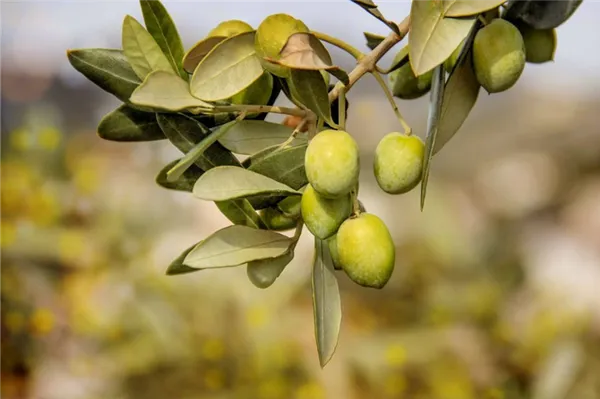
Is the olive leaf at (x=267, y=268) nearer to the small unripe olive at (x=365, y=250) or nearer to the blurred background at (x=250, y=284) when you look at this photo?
the small unripe olive at (x=365, y=250)

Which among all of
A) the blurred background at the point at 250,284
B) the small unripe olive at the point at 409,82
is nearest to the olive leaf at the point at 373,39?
the small unripe olive at the point at 409,82

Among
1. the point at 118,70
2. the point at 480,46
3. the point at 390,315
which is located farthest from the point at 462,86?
the point at 390,315

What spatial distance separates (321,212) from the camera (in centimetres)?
21

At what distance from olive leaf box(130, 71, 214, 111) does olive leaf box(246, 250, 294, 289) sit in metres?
0.06

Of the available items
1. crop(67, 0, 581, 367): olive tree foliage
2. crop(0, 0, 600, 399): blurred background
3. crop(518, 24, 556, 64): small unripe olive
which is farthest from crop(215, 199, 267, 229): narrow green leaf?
crop(0, 0, 600, 399): blurred background

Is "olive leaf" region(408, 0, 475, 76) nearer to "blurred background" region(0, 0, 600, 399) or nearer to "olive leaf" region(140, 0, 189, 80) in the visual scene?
"olive leaf" region(140, 0, 189, 80)

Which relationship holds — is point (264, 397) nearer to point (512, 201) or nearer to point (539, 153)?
point (512, 201)

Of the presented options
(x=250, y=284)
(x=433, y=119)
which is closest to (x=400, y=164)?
(x=433, y=119)

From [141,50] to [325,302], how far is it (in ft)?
0.36

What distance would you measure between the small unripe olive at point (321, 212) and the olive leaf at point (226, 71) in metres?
0.04

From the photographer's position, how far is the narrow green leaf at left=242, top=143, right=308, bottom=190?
22 centimetres

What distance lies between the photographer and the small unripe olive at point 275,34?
7.8 inches

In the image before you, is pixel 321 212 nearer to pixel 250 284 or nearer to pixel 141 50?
pixel 141 50

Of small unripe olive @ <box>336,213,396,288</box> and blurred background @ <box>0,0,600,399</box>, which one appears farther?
blurred background @ <box>0,0,600,399</box>
